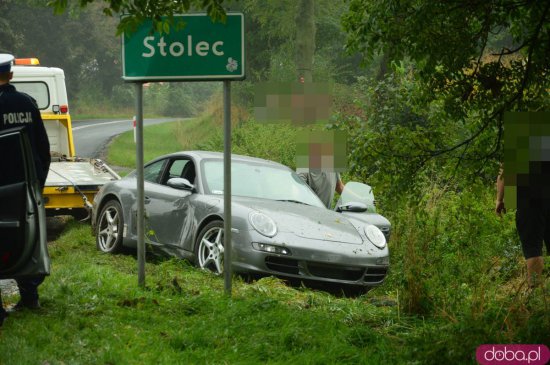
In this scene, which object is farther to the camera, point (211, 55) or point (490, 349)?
point (211, 55)

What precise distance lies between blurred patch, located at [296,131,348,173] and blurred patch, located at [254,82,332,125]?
0.77 ft

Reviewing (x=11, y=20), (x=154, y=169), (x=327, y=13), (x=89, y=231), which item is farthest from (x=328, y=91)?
(x=11, y=20)

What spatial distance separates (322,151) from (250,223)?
3.80ft

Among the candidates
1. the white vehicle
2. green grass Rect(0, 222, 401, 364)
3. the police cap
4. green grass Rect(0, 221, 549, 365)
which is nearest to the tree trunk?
the white vehicle

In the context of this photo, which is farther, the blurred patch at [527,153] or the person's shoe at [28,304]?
the person's shoe at [28,304]

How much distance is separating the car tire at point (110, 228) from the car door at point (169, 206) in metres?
0.50

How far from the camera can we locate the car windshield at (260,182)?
11125mm

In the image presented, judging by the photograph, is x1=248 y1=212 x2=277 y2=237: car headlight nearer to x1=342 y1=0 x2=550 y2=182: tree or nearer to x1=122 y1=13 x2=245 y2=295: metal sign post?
x1=122 y1=13 x2=245 y2=295: metal sign post

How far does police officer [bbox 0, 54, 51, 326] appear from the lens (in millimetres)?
7207

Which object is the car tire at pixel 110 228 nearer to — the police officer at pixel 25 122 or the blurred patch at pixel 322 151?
the blurred patch at pixel 322 151

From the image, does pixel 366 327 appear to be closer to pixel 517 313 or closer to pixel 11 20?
pixel 517 313

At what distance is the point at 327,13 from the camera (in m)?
33.2

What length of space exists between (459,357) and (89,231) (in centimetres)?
893

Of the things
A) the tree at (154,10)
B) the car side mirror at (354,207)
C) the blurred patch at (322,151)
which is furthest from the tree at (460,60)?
the car side mirror at (354,207)
